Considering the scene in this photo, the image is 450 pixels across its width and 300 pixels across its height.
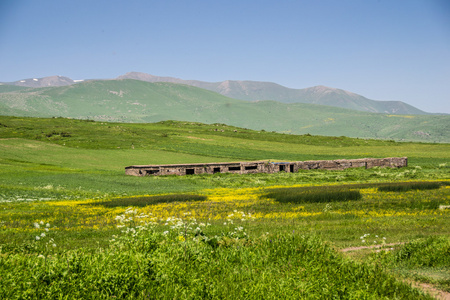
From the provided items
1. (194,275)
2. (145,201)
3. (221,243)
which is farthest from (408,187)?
(194,275)

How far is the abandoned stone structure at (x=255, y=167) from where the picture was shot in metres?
61.0

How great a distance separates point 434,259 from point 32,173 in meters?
53.1

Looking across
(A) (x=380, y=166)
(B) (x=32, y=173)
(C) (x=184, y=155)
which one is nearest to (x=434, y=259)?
(B) (x=32, y=173)

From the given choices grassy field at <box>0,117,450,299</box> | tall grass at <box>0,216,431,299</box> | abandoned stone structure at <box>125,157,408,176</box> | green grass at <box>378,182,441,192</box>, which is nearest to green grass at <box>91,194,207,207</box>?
grassy field at <box>0,117,450,299</box>

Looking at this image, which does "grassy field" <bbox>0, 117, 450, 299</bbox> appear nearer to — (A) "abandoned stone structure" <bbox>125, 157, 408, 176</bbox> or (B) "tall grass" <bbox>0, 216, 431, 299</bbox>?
(B) "tall grass" <bbox>0, 216, 431, 299</bbox>

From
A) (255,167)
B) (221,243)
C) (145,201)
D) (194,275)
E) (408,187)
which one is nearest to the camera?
(194,275)

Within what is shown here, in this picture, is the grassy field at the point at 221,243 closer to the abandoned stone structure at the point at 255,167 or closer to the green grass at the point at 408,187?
the green grass at the point at 408,187

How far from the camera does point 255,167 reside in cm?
6531

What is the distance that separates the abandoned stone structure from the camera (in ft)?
200

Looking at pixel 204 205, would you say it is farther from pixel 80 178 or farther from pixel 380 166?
pixel 380 166

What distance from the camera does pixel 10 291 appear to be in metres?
8.57

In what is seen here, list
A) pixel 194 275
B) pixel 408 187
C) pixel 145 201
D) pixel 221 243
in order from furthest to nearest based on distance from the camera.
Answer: pixel 408 187, pixel 145 201, pixel 221 243, pixel 194 275

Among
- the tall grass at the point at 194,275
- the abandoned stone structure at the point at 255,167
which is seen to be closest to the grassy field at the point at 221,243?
the tall grass at the point at 194,275

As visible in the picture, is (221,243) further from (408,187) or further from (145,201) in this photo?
(408,187)
